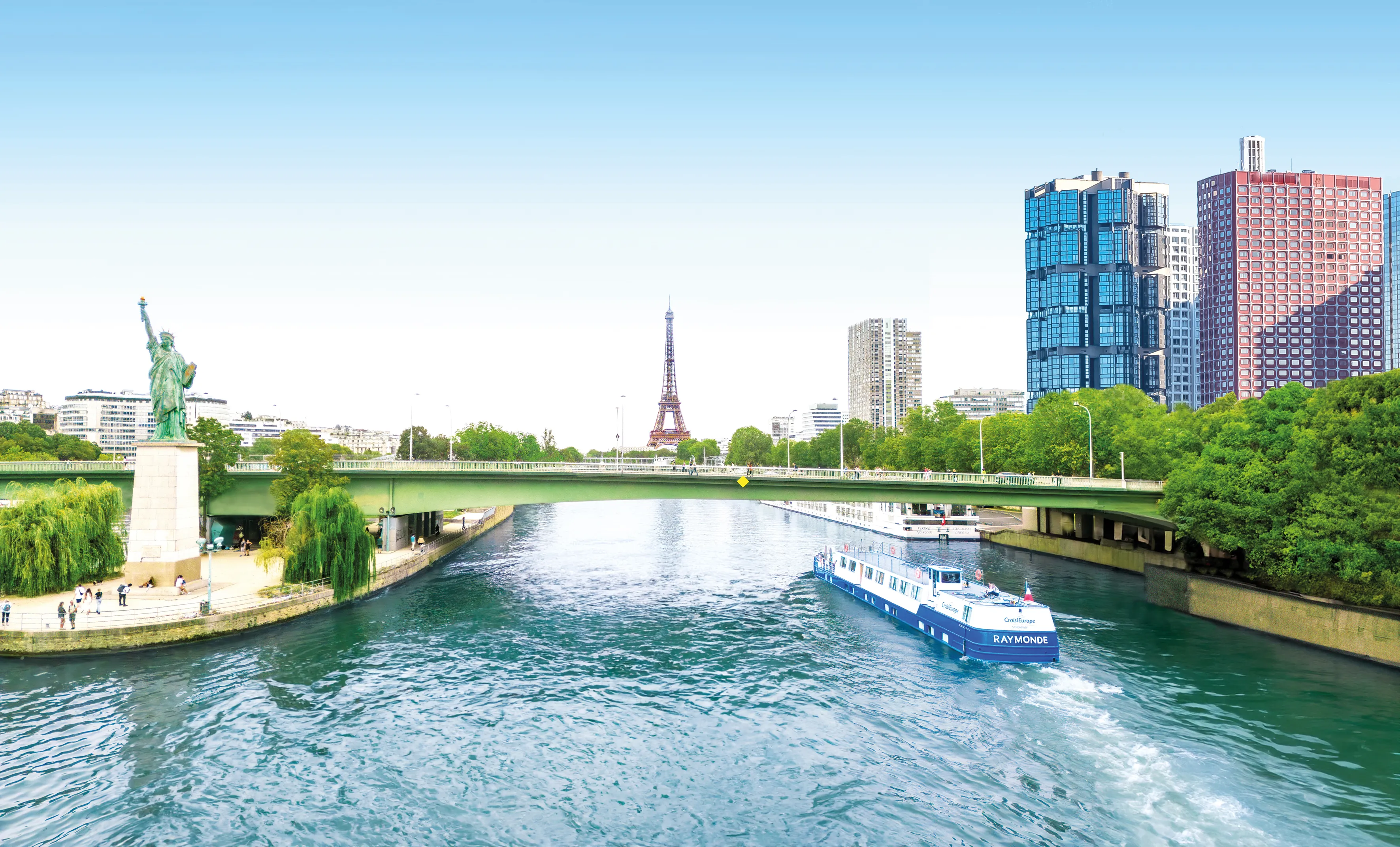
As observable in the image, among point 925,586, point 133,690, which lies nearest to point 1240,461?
point 925,586

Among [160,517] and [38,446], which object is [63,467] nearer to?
[160,517]

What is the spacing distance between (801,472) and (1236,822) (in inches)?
1664

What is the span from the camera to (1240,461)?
47719mm

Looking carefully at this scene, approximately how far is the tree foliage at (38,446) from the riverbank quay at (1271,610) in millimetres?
123152

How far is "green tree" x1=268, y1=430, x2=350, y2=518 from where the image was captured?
2517 inches

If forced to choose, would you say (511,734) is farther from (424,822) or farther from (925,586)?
(925,586)

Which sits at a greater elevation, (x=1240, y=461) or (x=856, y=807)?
(x=1240, y=461)

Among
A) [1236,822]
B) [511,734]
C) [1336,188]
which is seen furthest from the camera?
[1336,188]

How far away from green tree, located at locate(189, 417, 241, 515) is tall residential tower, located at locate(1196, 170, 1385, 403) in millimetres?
210991

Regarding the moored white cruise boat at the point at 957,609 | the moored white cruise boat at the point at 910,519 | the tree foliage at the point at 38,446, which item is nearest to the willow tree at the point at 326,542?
the moored white cruise boat at the point at 957,609

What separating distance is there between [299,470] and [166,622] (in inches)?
1052

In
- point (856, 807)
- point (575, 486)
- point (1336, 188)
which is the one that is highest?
point (1336, 188)

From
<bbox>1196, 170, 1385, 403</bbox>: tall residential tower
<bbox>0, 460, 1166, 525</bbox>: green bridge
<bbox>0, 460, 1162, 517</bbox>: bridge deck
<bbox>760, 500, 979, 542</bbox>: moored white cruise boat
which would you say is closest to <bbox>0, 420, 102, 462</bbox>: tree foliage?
<bbox>0, 460, 1162, 517</bbox>: bridge deck

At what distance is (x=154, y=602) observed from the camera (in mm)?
43656
